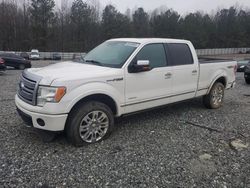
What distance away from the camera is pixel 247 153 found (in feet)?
13.1

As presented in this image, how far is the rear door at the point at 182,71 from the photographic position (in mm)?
5192

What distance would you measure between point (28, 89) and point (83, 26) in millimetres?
57416

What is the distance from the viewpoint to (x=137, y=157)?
146 inches

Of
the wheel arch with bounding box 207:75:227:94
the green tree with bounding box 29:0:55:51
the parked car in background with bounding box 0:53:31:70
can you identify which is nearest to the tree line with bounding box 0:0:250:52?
the green tree with bounding box 29:0:55:51

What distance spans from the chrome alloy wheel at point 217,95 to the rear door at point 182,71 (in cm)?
105

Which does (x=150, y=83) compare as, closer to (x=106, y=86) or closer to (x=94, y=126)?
(x=106, y=86)

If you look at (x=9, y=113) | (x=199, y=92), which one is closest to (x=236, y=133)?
(x=199, y=92)

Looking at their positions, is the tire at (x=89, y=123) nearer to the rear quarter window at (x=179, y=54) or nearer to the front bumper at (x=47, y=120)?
the front bumper at (x=47, y=120)

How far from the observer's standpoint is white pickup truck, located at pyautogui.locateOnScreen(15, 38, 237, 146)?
3613 millimetres

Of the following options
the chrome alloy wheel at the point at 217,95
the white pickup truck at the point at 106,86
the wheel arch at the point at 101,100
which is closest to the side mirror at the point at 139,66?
the white pickup truck at the point at 106,86

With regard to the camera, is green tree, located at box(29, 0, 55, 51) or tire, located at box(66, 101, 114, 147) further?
green tree, located at box(29, 0, 55, 51)

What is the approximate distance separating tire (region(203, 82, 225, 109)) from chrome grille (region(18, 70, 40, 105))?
4.51 metres

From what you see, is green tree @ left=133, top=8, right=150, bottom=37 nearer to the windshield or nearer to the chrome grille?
the windshield

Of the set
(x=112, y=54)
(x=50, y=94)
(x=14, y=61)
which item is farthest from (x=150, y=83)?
(x=14, y=61)
